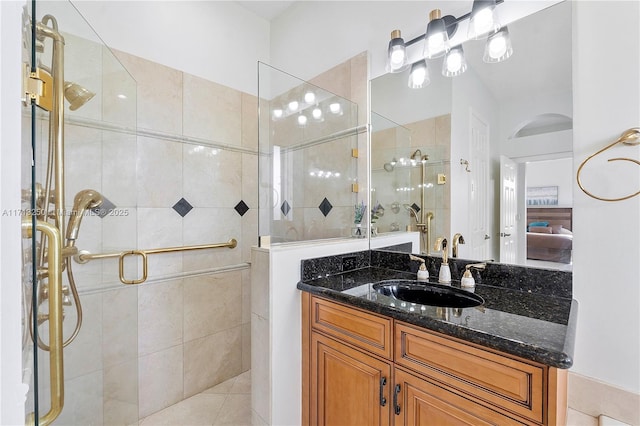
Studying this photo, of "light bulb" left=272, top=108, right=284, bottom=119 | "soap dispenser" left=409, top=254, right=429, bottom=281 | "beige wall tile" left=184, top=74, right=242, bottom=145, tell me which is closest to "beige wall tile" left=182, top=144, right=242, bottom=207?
"beige wall tile" left=184, top=74, right=242, bottom=145

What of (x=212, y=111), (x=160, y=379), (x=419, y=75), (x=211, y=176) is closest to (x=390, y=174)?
(x=419, y=75)

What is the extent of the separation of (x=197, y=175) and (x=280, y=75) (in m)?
0.92

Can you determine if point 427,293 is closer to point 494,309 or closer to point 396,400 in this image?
point 494,309

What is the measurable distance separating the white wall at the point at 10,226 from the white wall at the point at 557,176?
5.22ft

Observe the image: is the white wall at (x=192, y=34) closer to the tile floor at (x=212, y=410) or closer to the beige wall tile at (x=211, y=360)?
the beige wall tile at (x=211, y=360)

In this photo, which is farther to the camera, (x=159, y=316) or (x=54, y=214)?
(x=159, y=316)

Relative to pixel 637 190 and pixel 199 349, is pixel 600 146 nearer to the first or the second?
pixel 637 190

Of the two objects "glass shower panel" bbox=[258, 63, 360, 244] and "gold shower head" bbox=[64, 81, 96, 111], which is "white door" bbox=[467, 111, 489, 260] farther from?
"gold shower head" bbox=[64, 81, 96, 111]

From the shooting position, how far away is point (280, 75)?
5.79 ft

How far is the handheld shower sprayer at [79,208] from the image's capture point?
1.16 meters

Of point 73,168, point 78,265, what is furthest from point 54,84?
point 78,265

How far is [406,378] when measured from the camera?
107 centimetres

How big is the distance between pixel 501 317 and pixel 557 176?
0.65 metres

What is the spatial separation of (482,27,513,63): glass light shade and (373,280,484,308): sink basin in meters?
1.10
